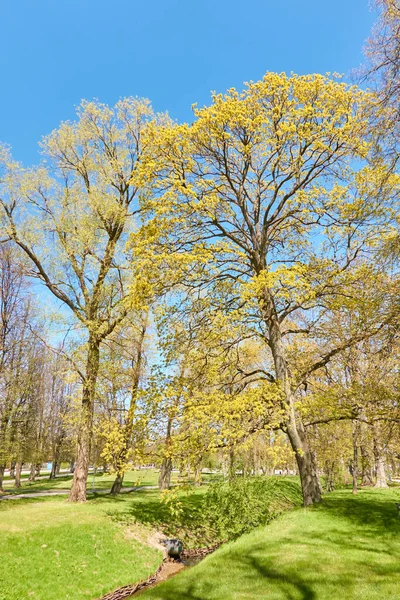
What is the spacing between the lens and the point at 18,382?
24.8 m

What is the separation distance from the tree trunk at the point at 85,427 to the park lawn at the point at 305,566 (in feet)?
31.5

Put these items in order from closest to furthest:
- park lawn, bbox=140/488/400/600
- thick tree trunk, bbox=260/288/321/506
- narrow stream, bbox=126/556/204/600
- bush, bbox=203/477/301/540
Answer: park lawn, bbox=140/488/400/600 → narrow stream, bbox=126/556/204/600 → bush, bbox=203/477/301/540 → thick tree trunk, bbox=260/288/321/506

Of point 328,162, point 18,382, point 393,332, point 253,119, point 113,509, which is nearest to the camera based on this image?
point 393,332

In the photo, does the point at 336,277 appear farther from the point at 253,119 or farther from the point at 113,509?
the point at 113,509

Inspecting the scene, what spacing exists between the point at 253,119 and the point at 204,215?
3586mm

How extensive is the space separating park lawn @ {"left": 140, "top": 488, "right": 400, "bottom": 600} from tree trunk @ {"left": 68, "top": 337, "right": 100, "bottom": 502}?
960cm

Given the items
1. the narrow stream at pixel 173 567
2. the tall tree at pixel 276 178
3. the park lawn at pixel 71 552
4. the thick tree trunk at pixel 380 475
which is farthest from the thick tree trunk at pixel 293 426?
the thick tree trunk at pixel 380 475

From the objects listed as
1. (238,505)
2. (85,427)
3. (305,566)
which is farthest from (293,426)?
(85,427)

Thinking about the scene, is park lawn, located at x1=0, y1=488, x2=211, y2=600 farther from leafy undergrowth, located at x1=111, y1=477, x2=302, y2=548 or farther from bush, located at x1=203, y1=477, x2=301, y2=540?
bush, located at x1=203, y1=477, x2=301, y2=540

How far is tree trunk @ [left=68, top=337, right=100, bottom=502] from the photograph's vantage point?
677 inches

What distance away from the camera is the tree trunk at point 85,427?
56.4 ft

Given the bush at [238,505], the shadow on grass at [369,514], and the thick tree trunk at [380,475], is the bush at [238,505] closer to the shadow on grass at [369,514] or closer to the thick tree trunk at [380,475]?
the shadow on grass at [369,514]

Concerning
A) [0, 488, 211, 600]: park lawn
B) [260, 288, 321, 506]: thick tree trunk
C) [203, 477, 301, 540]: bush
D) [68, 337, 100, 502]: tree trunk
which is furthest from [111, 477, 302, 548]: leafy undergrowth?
[68, 337, 100, 502]: tree trunk

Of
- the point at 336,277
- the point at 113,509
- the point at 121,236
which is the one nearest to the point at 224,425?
the point at 336,277
